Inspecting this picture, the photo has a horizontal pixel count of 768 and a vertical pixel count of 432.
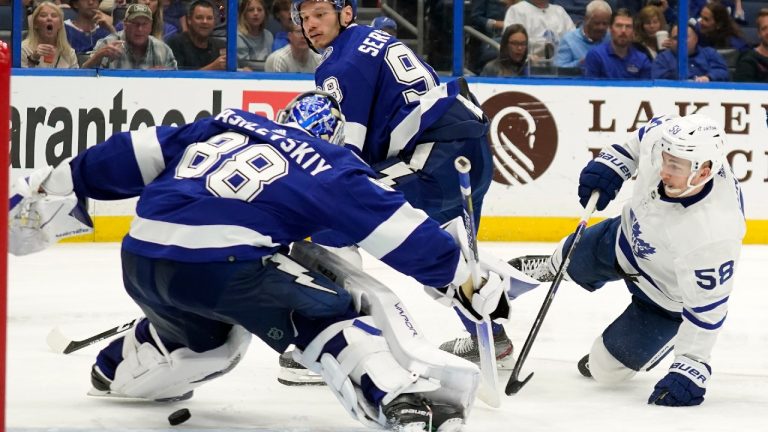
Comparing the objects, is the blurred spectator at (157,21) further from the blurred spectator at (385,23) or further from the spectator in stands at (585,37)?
the spectator in stands at (585,37)

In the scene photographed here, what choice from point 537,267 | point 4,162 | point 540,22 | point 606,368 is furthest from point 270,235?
point 540,22

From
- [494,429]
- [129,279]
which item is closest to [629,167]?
[494,429]

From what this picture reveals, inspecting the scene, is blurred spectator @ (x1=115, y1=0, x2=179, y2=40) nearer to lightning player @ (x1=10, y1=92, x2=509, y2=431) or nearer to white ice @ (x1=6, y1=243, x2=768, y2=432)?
white ice @ (x1=6, y1=243, x2=768, y2=432)

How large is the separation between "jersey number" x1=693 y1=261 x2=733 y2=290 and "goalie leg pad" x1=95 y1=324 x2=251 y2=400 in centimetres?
110

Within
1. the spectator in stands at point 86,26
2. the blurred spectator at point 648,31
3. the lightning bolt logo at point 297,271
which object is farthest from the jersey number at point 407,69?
the blurred spectator at point 648,31

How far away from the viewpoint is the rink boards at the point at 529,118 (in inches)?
254

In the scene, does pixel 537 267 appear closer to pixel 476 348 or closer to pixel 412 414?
→ pixel 476 348

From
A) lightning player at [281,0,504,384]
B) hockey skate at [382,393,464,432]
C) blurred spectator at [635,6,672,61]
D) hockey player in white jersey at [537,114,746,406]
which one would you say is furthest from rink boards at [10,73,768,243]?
hockey skate at [382,393,464,432]

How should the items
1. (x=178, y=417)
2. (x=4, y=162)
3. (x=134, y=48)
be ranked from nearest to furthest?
(x=4, y=162)
(x=178, y=417)
(x=134, y=48)

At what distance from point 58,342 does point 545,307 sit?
135 centimetres

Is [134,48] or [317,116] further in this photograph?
[134,48]

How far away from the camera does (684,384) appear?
3.42 metres

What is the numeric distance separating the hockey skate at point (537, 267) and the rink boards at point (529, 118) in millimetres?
2655

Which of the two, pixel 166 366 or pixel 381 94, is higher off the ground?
pixel 381 94
